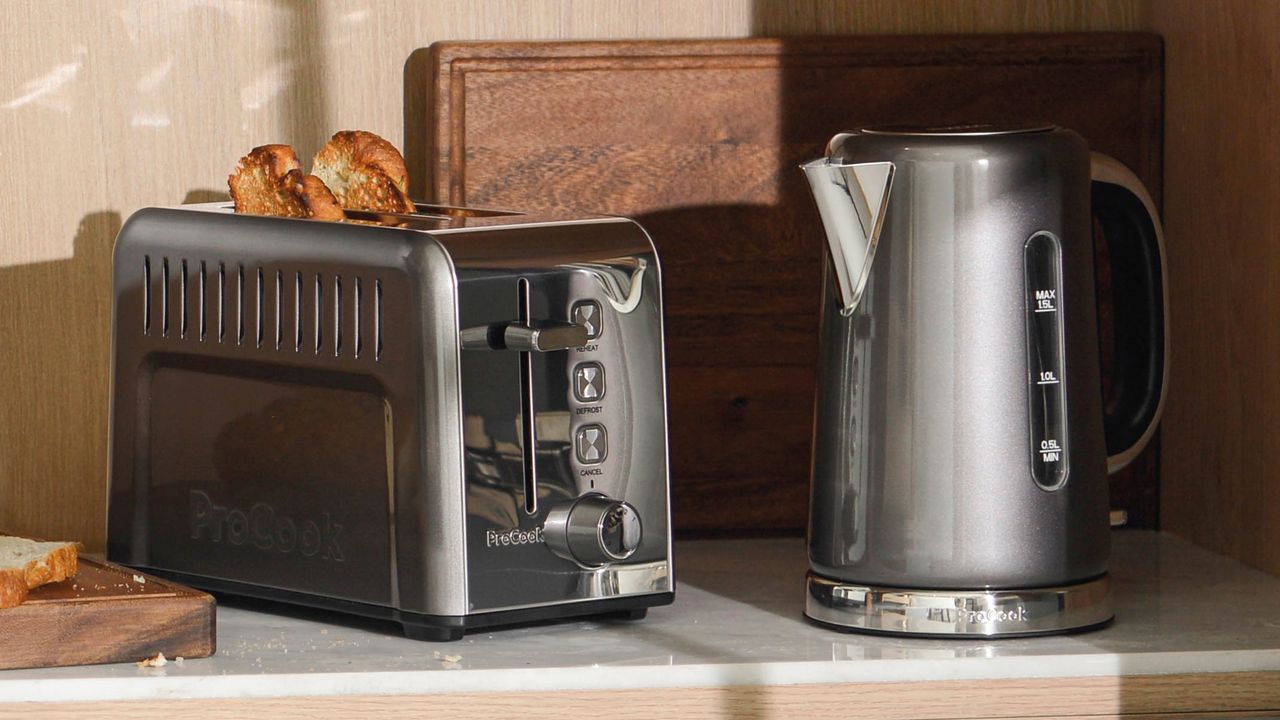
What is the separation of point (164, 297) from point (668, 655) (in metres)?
0.39

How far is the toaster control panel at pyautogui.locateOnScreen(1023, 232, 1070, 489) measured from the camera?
0.94 meters

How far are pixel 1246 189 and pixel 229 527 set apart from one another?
0.70 m

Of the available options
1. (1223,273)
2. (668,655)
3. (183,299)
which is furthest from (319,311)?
(1223,273)

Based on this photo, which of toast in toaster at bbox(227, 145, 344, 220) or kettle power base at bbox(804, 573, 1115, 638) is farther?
toast in toaster at bbox(227, 145, 344, 220)

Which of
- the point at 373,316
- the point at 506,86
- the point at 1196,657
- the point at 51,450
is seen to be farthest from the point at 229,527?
the point at 1196,657

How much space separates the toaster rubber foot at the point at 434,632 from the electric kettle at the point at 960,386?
0.21 m

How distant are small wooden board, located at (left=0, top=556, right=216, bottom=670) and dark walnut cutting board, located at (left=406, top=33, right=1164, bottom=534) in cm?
45

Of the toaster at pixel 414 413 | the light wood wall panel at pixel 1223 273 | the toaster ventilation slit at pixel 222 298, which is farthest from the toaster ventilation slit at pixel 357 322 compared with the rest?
the light wood wall panel at pixel 1223 273

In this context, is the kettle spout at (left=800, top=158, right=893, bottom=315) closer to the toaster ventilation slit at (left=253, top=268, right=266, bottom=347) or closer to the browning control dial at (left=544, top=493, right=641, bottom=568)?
the browning control dial at (left=544, top=493, right=641, bottom=568)

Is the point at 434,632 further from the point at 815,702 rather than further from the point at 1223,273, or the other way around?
the point at 1223,273

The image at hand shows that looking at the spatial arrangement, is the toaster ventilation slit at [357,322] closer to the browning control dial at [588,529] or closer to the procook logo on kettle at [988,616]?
the browning control dial at [588,529]

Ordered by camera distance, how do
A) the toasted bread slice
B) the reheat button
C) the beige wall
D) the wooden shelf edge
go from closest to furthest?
1. the wooden shelf edge
2. the reheat button
3. the toasted bread slice
4. the beige wall

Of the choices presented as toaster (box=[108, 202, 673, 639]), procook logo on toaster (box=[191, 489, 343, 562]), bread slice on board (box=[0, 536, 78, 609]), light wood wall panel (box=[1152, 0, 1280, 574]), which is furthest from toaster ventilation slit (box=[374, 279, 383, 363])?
light wood wall panel (box=[1152, 0, 1280, 574])

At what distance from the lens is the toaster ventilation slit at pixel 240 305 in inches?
39.1
